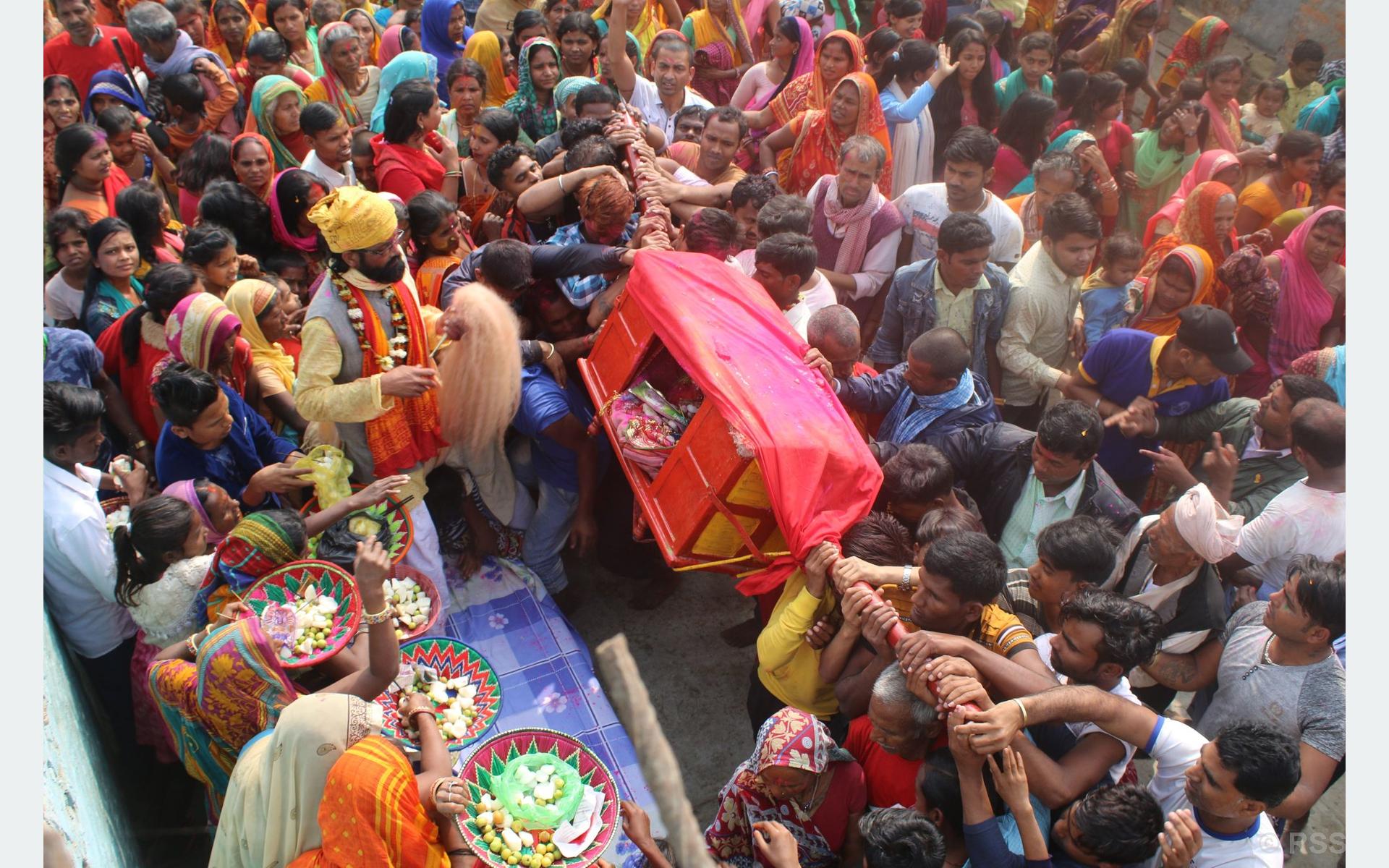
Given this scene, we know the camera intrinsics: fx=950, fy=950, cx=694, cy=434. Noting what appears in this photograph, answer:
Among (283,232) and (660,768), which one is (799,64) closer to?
(283,232)

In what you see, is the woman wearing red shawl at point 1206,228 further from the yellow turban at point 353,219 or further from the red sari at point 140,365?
the red sari at point 140,365

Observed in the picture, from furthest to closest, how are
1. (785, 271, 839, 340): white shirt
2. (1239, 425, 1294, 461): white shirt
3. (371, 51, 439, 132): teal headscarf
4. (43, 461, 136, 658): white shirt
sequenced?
(371, 51, 439, 132): teal headscarf, (785, 271, 839, 340): white shirt, (1239, 425, 1294, 461): white shirt, (43, 461, 136, 658): white shirt

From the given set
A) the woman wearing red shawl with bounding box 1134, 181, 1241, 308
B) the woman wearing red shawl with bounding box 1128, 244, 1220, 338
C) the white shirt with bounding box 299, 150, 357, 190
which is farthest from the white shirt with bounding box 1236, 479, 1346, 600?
the white shirt with bounding box 299, 150, 357, 190

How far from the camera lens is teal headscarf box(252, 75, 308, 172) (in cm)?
618

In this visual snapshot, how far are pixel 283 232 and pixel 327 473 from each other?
1.76 meters

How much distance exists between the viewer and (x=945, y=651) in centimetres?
302

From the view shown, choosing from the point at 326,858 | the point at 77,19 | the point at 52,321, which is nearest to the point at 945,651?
the point at 326,858

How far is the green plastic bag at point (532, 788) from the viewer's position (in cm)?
305

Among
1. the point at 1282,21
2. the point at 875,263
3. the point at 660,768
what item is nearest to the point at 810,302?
the point at 875,263

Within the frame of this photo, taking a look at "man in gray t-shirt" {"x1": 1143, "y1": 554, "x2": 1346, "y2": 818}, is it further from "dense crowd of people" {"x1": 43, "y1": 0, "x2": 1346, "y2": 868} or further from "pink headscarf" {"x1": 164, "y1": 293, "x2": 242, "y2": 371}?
"pink headscarf" {"x1": 164, "y1": 293, "x2": 242, "y2": 371}

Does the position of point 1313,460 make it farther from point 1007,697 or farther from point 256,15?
point 256,15

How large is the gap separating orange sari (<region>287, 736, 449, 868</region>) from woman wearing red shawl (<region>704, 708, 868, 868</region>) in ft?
3.39

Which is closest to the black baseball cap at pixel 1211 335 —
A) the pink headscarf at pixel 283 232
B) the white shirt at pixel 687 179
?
the white shirt at pixel 687 179

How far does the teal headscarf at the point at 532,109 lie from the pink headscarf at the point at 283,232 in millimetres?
1993
